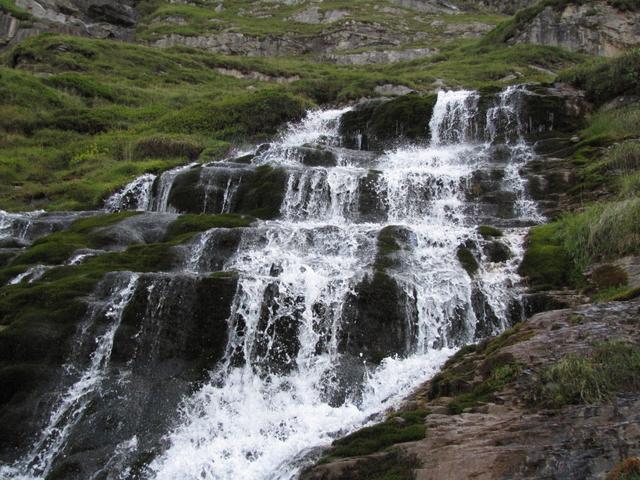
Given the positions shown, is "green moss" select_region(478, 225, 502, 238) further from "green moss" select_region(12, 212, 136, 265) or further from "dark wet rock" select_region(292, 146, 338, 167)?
"green moss" select_region(12, 212, 136, 265)

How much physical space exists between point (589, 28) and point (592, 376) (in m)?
41.4

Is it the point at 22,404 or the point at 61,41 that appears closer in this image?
the point at 22,404

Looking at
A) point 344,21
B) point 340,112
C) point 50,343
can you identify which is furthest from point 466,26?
point 50,343

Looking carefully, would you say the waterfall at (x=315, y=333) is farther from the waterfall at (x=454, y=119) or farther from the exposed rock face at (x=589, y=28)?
the exposed rock face at (x=589, y=28)

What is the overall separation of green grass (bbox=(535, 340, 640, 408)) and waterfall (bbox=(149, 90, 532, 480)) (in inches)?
108

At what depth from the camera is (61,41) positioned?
43094 mm

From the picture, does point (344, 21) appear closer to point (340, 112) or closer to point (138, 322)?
point (340, 112)

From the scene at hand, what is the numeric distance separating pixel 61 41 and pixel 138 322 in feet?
129

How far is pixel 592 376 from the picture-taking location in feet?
19.7

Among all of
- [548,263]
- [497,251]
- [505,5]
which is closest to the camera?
[548,263]

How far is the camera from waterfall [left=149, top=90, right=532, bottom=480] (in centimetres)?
856

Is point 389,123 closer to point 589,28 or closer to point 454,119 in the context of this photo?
point 454,119

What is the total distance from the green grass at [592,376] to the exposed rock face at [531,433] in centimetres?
13

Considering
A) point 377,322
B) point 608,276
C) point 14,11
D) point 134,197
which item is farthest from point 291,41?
point 608,276
